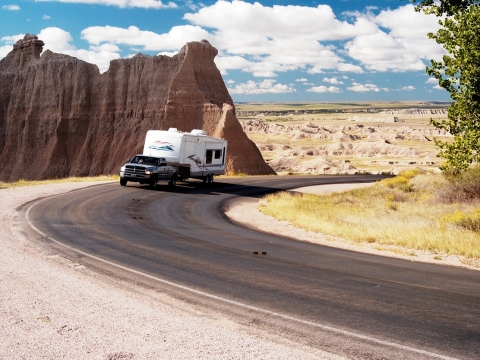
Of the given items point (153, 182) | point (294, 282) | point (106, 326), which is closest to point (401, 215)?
point (294, 282)

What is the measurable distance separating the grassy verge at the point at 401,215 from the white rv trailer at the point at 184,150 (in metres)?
7.16

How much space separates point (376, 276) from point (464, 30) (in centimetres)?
1034

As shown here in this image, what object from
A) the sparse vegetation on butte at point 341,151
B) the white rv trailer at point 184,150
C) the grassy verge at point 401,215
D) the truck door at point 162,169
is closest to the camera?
the grassy verge at point 401,215

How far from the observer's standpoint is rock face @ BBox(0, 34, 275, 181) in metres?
53.2

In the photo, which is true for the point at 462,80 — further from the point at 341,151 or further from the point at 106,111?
the point at 341,151

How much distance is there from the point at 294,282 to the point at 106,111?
5028cm

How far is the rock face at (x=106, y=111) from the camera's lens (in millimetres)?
53219

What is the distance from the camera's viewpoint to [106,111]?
56844 millimetres

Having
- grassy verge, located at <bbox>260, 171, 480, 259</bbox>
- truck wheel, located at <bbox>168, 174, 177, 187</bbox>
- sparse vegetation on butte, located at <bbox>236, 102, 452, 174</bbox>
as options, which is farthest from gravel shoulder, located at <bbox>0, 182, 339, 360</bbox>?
sparse vegetation on butte, located at <bbox>236, 102, 452, 174</bbox>

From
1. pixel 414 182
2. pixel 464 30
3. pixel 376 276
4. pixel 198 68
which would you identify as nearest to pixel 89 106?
pixel 198 68

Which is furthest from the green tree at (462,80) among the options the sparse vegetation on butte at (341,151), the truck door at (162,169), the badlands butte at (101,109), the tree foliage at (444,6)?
the badlands butte at (101,109)

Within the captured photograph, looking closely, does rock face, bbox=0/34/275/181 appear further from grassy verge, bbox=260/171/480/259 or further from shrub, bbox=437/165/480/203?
shrub, bbox=437/165/480/203

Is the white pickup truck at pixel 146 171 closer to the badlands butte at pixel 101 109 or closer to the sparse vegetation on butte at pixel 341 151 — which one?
the sparse vegetation on butte at pixel 341 151

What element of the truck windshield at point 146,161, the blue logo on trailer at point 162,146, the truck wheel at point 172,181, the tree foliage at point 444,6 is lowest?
the truck wheel at point 172,181
